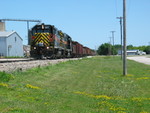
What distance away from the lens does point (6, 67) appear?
17.5 meters

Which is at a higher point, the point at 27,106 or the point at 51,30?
the point at 51,30

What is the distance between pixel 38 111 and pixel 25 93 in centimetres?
303

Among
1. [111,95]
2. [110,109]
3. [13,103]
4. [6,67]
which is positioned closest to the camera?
[13,103]

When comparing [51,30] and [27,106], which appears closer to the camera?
[27,106]

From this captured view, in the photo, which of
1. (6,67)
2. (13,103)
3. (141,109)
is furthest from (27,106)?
(6,67)

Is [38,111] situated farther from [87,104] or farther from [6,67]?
[6,67]

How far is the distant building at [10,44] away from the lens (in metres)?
83.1

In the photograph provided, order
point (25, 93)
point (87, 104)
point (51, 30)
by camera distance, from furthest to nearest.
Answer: point (51, 30)
point (25, 93)
point (87, 104)

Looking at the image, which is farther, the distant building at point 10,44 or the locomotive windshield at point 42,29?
the distant building at point 10,44

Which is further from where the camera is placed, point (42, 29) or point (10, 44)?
point (10, 44)

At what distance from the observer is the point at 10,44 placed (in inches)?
3378

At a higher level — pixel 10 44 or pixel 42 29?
pixel 42 29

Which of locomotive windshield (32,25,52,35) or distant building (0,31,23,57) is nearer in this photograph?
Answer: locomotive windshield (32,25,52,35)

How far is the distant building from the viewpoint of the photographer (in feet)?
273
